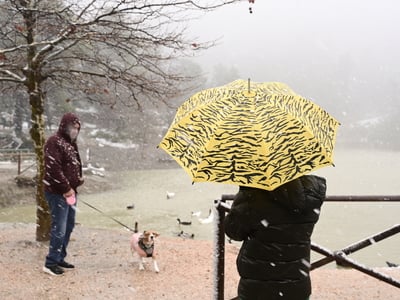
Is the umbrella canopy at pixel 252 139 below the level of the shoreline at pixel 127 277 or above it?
above

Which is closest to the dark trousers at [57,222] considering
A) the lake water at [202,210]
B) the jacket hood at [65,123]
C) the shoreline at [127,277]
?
the shoreline at [127,277]

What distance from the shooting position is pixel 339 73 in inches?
5034

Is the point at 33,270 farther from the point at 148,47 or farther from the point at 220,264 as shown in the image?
the point at 148,47

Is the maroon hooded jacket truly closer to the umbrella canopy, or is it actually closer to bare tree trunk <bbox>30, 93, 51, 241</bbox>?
bare tree trunk <bbox>30, 93, 51, 241</bbox>

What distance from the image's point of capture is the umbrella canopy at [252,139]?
251 cm

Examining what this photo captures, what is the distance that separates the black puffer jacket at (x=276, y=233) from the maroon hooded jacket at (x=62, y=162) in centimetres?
329

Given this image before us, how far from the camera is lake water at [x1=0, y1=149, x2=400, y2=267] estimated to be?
13844 mm

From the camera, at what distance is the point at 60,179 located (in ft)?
17.7

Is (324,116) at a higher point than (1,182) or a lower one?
higher

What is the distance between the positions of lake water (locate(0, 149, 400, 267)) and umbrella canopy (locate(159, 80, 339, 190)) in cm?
915

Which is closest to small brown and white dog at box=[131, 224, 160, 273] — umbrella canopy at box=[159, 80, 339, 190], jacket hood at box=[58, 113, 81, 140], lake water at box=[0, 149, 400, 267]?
jacket hood at box=[58, 113, 81, 140]

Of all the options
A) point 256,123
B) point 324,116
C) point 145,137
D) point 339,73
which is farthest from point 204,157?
point 339,73

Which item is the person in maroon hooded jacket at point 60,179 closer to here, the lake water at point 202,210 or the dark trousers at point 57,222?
the dark trousers at point 57,222

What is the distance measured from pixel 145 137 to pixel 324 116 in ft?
134
